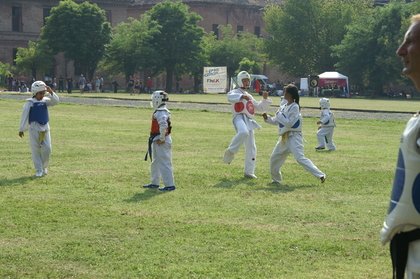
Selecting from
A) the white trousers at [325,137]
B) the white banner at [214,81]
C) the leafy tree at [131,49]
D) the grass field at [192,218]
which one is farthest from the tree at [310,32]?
the grass field at [192,218]

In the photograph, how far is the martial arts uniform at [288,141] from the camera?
15852mm

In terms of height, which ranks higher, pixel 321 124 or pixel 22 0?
pixel 22 0

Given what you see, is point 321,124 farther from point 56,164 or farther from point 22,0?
point 22,0

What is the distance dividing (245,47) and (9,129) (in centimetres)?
7279

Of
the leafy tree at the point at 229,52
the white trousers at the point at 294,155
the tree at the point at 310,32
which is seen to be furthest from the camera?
the tree at the point at 310,32

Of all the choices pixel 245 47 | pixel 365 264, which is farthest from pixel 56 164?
pixel 245 47

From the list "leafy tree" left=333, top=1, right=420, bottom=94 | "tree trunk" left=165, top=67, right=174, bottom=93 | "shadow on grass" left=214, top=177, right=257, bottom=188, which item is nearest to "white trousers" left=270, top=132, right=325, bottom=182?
"shadow on grass" left=214, top=177, right=257, bottom=188

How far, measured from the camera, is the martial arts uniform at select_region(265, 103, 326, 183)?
52.0ft

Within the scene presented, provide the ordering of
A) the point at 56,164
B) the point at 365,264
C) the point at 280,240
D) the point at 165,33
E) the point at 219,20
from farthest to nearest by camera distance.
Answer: the point at 219,20, the point at 165,33, the point at 56,164, the point at 280,240, the point at 365,264

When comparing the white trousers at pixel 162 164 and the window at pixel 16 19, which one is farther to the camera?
the window at pixel 16 19

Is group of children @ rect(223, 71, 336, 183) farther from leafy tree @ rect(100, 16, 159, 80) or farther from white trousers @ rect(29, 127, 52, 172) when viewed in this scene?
leafy tree @ rect(100, 16, 159, 80)

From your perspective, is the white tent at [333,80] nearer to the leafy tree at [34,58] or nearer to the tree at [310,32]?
the tree at [310,32]

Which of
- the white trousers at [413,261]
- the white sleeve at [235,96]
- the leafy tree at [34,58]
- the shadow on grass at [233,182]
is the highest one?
the leafy tree at [34,58]

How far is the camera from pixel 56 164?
18719mm
